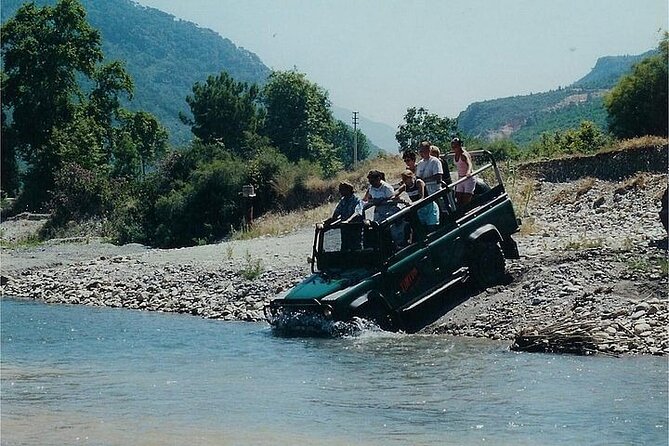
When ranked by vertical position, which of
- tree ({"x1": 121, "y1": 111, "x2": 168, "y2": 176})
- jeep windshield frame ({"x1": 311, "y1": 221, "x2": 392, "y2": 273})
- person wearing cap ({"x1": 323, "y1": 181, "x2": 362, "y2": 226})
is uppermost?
tree ({"x1": 121, "y1": 111, "x2": 168, "y2": 176})

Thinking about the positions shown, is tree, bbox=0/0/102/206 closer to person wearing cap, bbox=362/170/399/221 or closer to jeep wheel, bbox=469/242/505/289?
person wearing cap, bbox=362/170/399/221

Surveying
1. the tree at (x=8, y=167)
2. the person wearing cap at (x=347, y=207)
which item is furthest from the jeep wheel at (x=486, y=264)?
the tree at (x=8, y=167)

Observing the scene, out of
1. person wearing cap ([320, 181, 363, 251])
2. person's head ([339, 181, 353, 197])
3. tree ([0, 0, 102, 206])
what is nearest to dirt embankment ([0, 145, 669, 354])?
person wearing cap ([320, 181, 363, 251])

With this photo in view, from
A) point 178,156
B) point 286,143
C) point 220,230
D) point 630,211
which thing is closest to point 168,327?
point 630,211

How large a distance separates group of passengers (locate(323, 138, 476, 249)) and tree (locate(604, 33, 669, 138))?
27.7 metres

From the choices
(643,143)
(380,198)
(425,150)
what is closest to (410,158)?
(425,150)

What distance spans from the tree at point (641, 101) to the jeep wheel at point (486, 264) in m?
27.7

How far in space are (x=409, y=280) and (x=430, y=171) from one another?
2.15 m

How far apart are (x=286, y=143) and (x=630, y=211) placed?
217 ft

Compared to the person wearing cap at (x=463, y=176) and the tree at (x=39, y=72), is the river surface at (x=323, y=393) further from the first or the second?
the tree at (x=39, y=72)

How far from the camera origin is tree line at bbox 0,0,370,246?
44.0 m

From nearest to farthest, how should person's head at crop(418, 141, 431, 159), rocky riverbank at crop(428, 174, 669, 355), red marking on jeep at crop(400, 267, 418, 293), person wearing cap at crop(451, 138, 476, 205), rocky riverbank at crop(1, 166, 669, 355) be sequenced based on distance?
rocky riverbank at crop(428, 174, 669, 355) < rocky riverbank at crop(1, 166, 669, 355) < red marking on jeep at crop(400, 267, 418, 293) < person's head at crop(418, 141, 431, 159) < person wearing cap at crop(451, 138, 476, 205)

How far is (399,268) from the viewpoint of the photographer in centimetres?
1578

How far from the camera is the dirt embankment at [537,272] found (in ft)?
49.5
